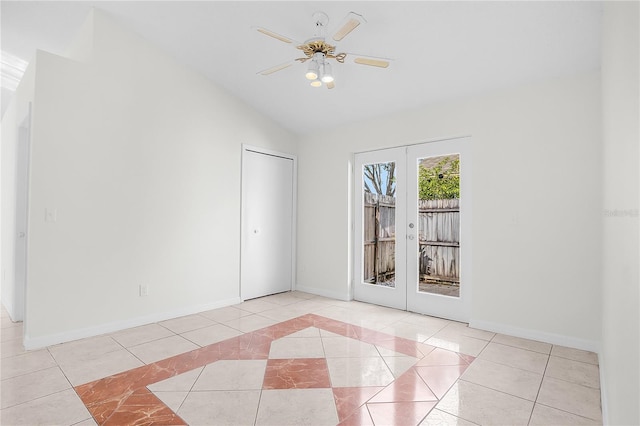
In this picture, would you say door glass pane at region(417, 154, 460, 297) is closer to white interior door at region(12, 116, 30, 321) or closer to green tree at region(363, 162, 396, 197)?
green tree at region(363, 162, 396, 197)

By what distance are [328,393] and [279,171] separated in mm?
3532

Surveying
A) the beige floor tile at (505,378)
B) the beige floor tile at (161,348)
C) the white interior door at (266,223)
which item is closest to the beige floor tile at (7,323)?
the beige floor tile at (161,348)

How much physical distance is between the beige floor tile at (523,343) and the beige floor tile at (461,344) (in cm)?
19

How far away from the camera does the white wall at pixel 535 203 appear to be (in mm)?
2965

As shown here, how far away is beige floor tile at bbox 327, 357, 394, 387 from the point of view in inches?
94.1

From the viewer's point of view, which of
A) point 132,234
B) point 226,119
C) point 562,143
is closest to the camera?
point 562,143

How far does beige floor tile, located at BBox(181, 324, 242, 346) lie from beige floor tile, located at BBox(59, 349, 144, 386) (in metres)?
0.55

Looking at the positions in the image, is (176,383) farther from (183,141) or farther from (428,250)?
(428,250)

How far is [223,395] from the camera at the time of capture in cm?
219

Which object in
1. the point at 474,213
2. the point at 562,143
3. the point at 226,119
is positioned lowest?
the point at 474,213

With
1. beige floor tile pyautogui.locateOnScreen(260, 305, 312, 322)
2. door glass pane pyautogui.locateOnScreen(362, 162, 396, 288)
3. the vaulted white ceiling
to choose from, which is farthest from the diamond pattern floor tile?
the vaulted white ceiling

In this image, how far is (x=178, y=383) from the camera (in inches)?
92.0

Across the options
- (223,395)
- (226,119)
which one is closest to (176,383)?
(223,395)

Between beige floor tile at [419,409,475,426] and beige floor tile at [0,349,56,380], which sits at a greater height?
beige floor tile at [0,349,56,380]
